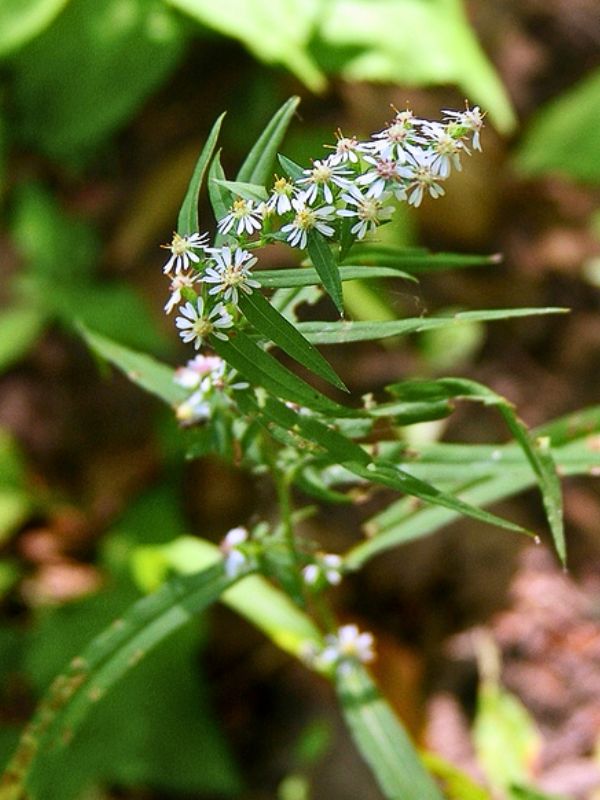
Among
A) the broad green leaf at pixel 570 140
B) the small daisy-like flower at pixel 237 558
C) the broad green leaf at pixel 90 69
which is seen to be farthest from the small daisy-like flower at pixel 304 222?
the broad green leaf at pixel 570 140

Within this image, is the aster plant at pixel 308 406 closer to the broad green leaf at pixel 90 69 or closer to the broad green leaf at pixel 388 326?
the broad green leaf at pixel 388 326

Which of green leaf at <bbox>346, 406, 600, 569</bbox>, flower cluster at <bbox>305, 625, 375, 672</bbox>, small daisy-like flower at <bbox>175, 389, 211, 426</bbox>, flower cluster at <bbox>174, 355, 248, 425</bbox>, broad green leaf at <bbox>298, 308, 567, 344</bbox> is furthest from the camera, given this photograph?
flower cluster at <bbox>305, 625, 375, 672</bbox>

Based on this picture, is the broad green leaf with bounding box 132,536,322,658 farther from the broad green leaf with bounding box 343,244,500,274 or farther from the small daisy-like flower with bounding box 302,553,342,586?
the broad green leaf with bounding box 343,244,500,274

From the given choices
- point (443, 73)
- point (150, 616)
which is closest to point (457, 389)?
point (150, 616)

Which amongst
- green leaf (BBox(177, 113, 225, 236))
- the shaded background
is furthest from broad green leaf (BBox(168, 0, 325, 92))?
green leaf (BBox(177, 113, 225, 236))

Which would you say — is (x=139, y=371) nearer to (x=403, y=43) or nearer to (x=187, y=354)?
(x=187, y=354)

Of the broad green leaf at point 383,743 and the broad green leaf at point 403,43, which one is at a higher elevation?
the broad green leaf at point 403,43
